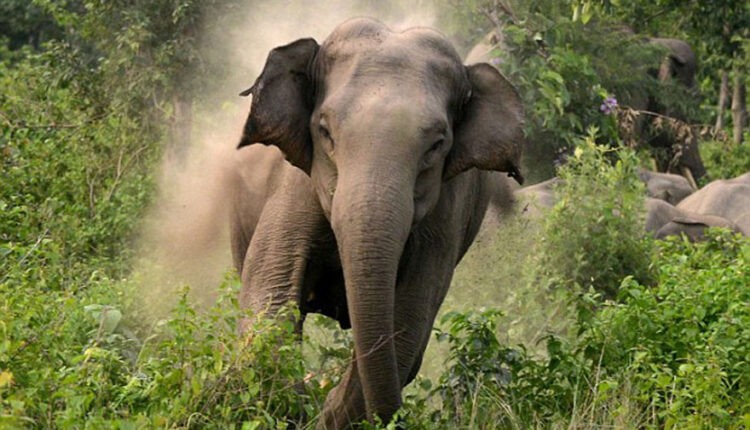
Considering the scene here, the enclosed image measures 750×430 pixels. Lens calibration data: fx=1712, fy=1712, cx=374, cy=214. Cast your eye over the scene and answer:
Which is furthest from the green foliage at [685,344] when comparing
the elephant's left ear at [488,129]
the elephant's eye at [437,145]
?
the elephant's eye at [437,145]

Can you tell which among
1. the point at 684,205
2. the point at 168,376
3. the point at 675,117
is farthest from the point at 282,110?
the point at 675,117

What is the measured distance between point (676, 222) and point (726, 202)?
1.44 m

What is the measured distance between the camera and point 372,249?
577 centimetres

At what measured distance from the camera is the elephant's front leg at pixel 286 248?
6.66m

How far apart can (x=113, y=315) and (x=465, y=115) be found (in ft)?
5.13

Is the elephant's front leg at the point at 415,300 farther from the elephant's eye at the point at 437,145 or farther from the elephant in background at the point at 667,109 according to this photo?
the elephant in background at the point at 667,109

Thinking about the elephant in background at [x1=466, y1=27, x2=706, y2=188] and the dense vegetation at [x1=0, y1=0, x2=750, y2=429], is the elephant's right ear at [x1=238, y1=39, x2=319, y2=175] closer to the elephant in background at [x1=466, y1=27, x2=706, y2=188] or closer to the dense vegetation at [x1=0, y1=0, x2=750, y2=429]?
the dense vegetation at [x1=0, y1=0, x2=750, y2=429]

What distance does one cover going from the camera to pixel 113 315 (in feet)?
20.9

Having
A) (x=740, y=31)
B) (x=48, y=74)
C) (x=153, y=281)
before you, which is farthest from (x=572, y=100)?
(x=153, y=281)

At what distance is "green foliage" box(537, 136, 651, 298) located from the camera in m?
9.75

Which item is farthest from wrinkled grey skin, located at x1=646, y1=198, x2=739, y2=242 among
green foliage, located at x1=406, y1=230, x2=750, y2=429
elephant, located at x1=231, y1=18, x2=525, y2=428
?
elephant, located at x1=231, y1=18, x2=525, y2=428

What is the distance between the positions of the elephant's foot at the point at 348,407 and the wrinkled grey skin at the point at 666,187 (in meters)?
8.43

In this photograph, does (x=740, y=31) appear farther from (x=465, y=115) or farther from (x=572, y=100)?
(x=465, y=115)

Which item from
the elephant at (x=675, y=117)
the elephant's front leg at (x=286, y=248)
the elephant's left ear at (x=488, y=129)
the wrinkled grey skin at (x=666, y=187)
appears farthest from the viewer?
the elephant at (x=675, y=117)
